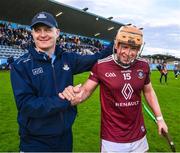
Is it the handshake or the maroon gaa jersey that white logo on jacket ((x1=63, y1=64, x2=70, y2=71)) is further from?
the handshake

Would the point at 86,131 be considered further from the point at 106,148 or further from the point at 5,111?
the point at 106,148

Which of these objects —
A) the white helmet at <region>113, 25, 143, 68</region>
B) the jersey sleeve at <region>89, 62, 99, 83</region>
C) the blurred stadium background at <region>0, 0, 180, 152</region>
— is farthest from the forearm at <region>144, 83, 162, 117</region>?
the blurred stadium background at <region>0, 0, 180, 152</region>

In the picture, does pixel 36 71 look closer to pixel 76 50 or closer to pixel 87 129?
pixel 87 129

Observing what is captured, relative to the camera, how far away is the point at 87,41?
64938 mm

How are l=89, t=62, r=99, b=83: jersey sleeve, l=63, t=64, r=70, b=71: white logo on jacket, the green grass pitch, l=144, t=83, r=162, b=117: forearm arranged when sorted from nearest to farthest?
l=63, t=64, r=70, b=71: white logo on jacket
l=89, t=62, r=99, b=83: jersey sleeve
l=144, t=83, r=162, b=117: forearm
the green grass pitch

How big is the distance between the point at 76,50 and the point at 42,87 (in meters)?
50.4

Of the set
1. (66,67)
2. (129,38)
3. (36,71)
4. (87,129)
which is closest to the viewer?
(36,71)

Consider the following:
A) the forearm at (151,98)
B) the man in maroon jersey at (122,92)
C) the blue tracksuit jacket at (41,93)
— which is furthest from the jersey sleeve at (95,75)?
the forearm at (151,98)

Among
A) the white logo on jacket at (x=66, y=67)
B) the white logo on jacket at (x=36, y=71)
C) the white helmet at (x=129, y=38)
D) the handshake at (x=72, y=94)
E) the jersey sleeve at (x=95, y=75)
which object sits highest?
the white helmet at (x=129, y=38)

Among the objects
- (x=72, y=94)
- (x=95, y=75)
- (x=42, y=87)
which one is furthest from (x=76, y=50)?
(x=72, y=94)

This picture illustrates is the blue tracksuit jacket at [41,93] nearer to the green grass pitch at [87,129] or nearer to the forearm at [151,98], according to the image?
the forearm at [151,98]

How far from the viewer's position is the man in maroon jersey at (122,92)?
4469 mm

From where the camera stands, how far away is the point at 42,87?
4.10 m

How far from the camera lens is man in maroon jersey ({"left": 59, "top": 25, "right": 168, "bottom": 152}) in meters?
4.47
